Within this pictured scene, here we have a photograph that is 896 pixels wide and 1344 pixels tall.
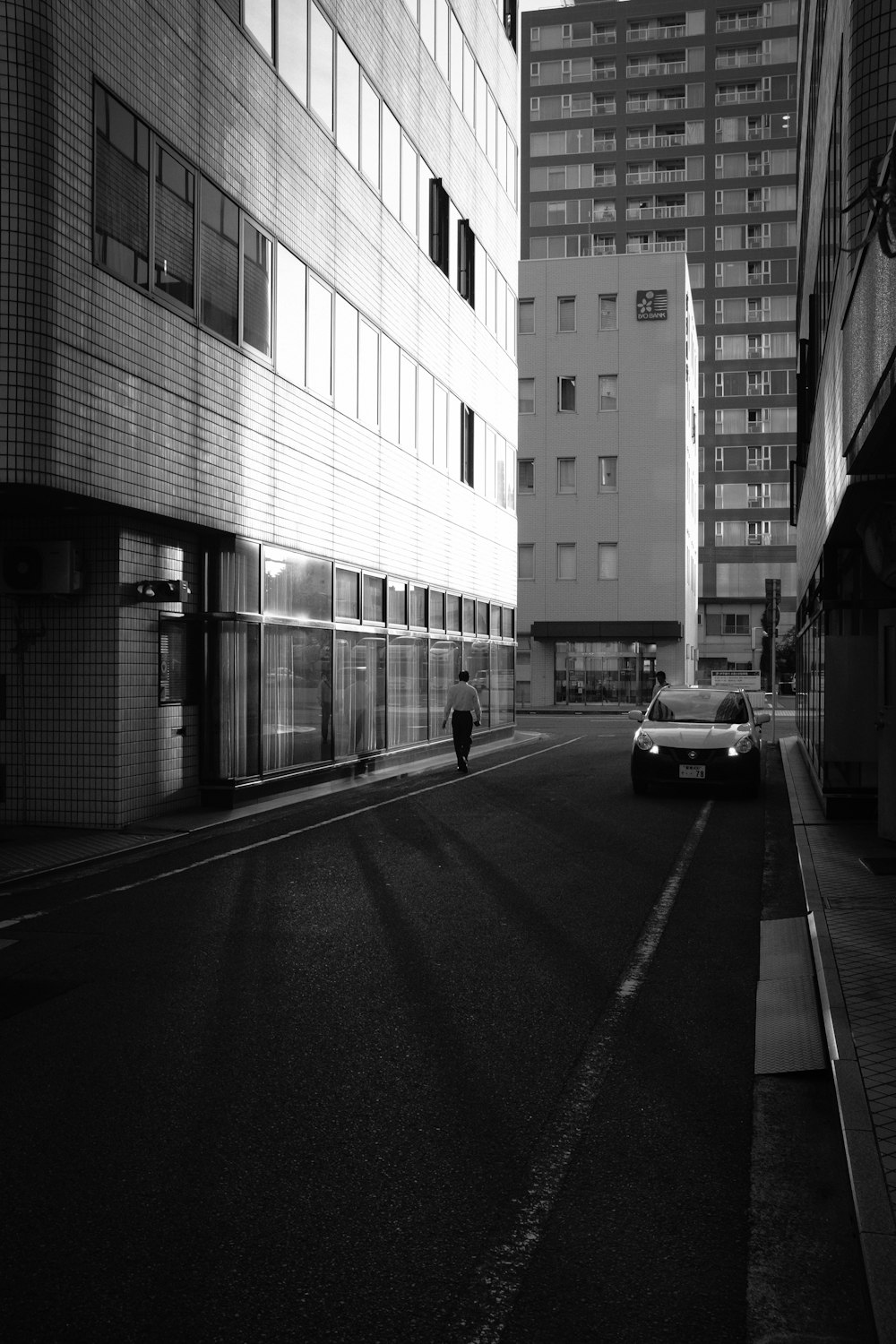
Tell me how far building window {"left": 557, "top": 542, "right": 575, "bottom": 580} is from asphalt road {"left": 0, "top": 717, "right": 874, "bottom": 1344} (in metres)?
45.2

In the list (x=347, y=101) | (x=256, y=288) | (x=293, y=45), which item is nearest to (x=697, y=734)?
(x=256, y=288)

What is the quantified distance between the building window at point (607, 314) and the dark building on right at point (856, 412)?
36004 mm

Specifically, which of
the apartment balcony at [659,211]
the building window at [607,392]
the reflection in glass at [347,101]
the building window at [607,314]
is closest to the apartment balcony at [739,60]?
the apartment balcony at [659,211]

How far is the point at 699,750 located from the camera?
16.5 metres

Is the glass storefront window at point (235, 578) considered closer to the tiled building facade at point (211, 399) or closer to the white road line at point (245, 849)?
the tiled building facade at point (211, 399)

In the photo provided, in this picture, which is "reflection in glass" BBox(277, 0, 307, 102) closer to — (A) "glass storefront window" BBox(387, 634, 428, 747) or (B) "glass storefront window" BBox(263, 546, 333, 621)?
(B) "glass storefront window" BBox(263, 546, 333, 621)

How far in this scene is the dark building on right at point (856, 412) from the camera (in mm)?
7766

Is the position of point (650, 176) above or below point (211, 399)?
above

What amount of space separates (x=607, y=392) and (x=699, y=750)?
40575 millimetres

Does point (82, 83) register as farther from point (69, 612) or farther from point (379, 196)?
point (379, 196)

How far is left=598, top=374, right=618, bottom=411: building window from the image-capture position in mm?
54375

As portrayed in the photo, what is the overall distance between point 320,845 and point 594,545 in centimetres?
4350

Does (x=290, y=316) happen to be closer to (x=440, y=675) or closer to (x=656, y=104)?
(x=440, y=675)

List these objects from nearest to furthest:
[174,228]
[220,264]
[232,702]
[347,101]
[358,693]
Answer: [174,228] → [220,264] → [232,702] → [347,101] → [358,693]
